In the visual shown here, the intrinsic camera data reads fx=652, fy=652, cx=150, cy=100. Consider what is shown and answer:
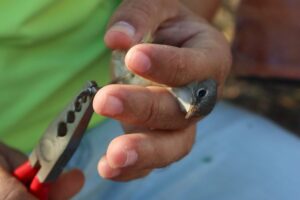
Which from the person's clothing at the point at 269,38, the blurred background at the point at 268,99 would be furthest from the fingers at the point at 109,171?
the blurred background at the point at 268,99

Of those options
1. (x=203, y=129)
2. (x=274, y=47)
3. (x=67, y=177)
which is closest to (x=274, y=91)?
(x=274, y=47)

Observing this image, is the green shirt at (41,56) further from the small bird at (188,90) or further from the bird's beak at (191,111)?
the bird's beak at (191,111)

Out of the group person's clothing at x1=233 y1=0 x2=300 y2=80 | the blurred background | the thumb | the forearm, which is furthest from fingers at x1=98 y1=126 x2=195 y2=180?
the blurred background

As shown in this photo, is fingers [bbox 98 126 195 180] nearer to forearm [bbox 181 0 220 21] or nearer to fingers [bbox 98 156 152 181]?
fingers [bbox 98 156 152 181]

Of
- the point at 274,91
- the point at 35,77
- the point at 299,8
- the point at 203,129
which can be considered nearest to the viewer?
the point at 35,77

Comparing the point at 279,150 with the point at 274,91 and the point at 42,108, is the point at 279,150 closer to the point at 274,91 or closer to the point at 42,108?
the point at 42,108

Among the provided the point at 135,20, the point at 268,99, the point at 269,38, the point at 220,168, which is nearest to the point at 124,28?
the point at 135,20

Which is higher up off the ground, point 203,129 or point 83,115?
point 83,115
